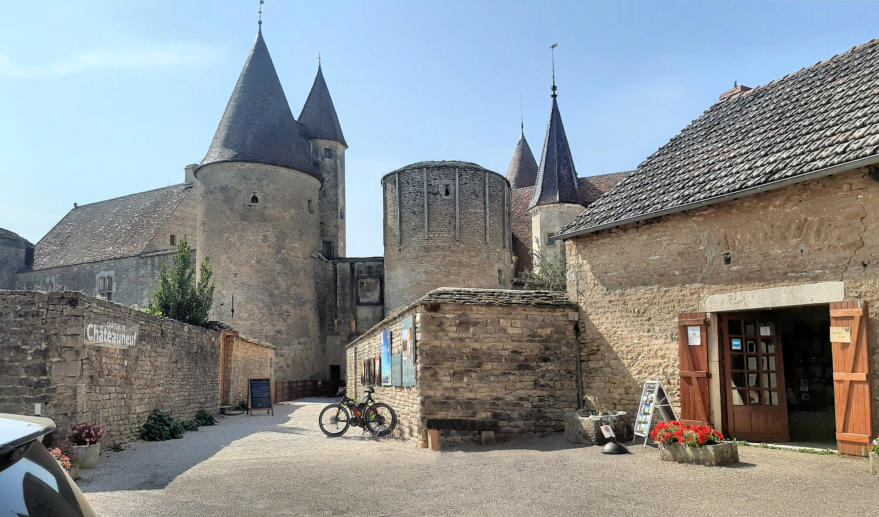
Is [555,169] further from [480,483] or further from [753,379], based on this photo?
[480,483]

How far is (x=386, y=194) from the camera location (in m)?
33.8

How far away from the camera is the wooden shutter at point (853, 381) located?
8.18 meters

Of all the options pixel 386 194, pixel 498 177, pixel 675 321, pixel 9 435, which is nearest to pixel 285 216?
pixel 386 194

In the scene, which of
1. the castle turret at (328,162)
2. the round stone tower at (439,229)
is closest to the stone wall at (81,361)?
the round stone tower at (439,229)

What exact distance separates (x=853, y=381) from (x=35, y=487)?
8942 millimetres

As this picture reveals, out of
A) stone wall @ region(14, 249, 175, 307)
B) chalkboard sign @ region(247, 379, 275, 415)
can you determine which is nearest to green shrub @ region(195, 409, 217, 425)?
chalkboard sign @ region(247, 379, 275, 415)

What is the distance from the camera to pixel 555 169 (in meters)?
36.8

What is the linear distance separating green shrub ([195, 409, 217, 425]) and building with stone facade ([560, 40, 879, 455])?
33.2 ft

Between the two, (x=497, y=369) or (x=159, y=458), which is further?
(x=497, y=369)

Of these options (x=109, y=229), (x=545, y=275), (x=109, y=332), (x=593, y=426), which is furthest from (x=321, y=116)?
(x=593, y=426)

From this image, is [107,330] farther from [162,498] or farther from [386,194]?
[386,194]

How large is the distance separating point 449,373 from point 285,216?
964 inches

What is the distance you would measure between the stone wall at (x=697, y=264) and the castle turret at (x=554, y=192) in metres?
22.9

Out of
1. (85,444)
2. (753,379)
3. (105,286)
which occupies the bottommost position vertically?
(85,444)
